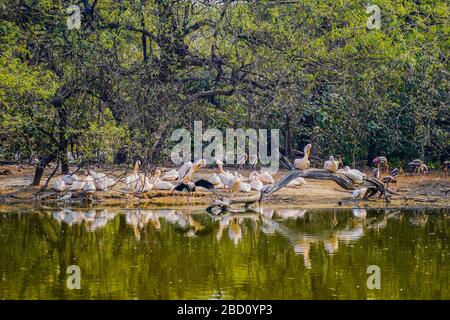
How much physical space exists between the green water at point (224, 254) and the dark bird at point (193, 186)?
4.58 ft

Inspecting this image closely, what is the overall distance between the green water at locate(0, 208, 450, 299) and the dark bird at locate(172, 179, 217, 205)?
54.9 inches

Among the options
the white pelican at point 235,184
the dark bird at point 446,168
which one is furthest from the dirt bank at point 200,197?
the dark bird at point 446,168

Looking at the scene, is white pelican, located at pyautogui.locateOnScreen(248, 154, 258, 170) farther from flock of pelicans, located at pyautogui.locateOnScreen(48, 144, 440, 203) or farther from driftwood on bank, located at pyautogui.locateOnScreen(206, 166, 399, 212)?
driftwood on bank, located at pyautogui.locateOnScreen(206, 166, 399, 212)

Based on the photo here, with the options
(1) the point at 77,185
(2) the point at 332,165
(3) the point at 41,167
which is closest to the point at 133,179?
(1) the point at 77,185

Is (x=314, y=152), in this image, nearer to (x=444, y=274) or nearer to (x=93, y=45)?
(x=93, y=45)

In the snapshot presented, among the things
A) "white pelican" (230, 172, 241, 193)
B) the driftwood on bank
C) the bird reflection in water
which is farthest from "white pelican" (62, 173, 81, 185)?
"white pelican" (230, 172, 241, 193)

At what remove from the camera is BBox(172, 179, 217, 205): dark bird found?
19516 mm

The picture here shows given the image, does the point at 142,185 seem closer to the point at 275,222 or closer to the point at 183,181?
the point at 183,181

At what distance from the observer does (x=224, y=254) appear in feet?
43.1

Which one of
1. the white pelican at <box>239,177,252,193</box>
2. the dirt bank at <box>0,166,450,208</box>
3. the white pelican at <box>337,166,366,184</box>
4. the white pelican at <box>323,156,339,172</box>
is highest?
the white pelican at <box>323,156,339,172</box>

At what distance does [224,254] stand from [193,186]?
6753 millimetres

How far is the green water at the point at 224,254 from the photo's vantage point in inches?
421

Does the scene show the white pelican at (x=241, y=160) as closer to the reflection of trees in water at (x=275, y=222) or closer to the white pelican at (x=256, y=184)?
the white pelican at (x=256, y=184)

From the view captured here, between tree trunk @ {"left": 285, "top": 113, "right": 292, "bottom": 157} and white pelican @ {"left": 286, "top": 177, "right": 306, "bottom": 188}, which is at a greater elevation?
tree trunk @ {"left": 285, "top": 113, "right": 292, "bottom": 157}
